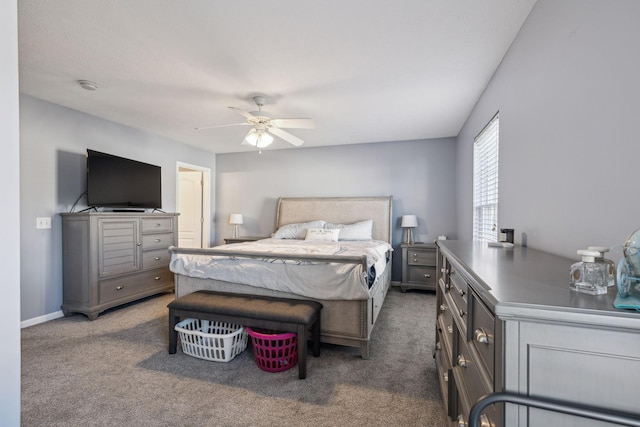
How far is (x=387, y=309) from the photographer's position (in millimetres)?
3658

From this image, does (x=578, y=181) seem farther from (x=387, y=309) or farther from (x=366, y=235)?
(x=366, y=235)

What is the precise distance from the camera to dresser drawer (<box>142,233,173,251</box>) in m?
3.85

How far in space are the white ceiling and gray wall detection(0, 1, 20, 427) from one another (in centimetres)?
102

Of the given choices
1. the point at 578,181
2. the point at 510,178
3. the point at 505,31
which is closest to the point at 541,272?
the point at 578,181

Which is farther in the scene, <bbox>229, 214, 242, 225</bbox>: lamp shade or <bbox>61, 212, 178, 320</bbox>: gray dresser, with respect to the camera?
<bbox>229, 214, 242, 225</bbox>: lamp shade

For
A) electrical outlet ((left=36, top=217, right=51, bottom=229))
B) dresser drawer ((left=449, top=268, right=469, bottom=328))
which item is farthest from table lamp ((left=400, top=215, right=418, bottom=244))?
electrical outlet ((left=36, top=217, right=51, bottom=229))

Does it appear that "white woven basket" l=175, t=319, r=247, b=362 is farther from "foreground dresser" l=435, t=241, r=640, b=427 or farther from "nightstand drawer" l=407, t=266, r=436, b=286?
"nightstand drawer" l=407, t=266, r=436, b=286

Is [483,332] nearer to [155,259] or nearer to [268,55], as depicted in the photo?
[268,55]

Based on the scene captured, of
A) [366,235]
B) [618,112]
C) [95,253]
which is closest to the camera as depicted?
[618,112]

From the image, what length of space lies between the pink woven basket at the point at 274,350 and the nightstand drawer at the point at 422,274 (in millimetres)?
2670

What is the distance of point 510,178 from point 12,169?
2616mm

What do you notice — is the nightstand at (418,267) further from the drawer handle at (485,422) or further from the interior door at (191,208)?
the interior door at (191,208)

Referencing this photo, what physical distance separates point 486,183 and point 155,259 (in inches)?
163

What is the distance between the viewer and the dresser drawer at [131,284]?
3.35 metres
